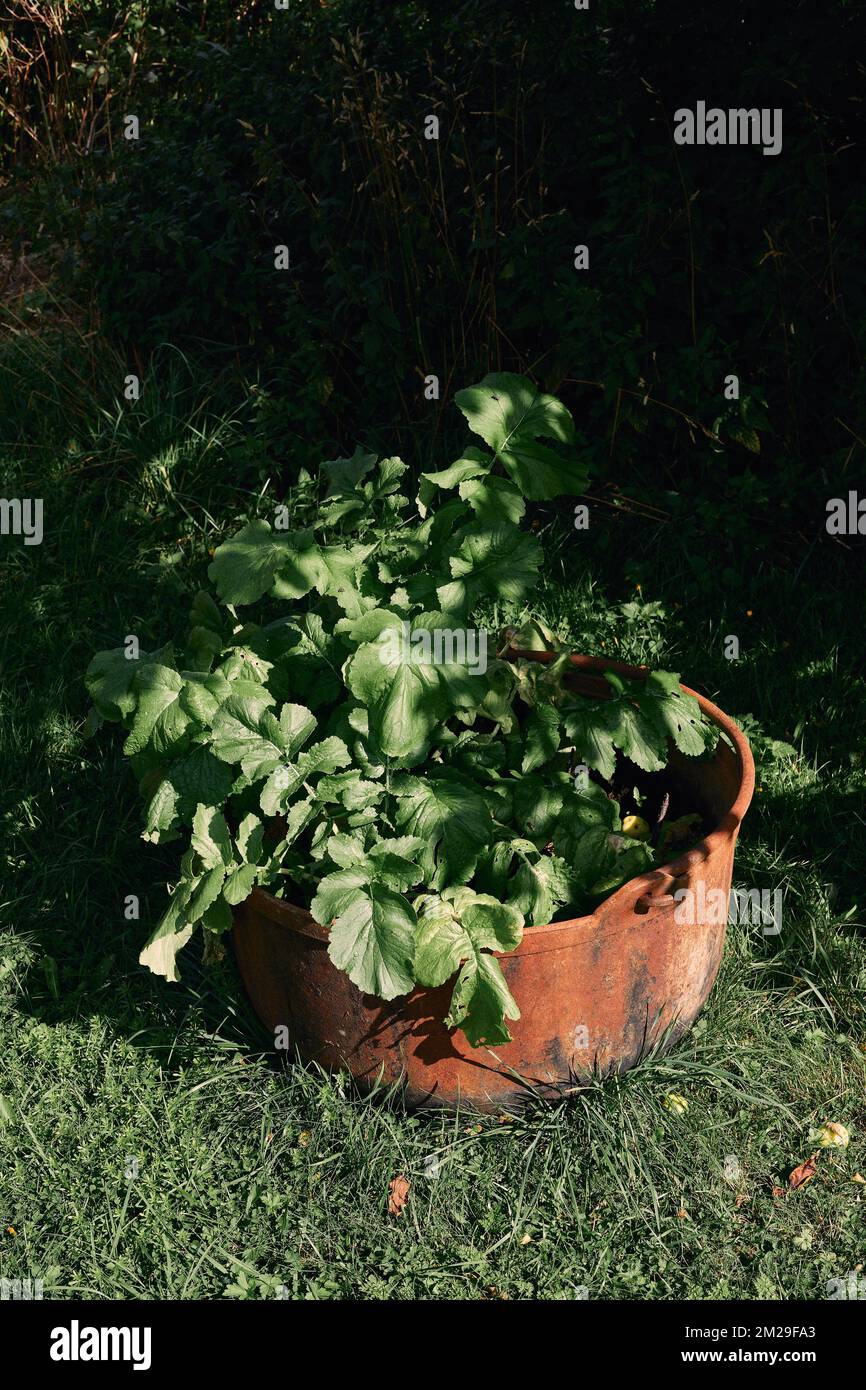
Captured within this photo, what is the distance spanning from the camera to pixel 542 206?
175 inches

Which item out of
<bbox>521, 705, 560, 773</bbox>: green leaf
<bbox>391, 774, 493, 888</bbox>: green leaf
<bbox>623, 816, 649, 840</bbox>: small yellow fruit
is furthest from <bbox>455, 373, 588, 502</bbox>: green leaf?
<bbox>623, 816, 649, 840</bbox>: small yellow fruit

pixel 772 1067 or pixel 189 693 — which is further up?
pixel 189 693

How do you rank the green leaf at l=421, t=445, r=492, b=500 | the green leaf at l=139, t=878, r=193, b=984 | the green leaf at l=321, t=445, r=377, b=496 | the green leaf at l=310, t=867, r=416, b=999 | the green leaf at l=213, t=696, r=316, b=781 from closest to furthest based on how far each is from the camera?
the green leaf at l=310, t=867, r=416, b=999 → the green leaf at l=213, t=696, r=316, b=781 → the green leaf at l=139, t=878, r=193, b=984 → the green leaf at l=421, t=445, r=492, b=500 → the green leaf at l=321, t=445, r=377, b=496

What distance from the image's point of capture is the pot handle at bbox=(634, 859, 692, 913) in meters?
2.61

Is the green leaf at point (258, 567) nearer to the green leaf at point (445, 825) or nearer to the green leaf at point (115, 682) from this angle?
the green leaf at point (115, 682)

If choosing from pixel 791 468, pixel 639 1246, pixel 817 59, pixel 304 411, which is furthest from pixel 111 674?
pixel 817 59

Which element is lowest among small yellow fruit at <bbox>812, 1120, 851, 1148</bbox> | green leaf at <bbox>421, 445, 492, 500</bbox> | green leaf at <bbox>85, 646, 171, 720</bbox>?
small yellow fruit at <bbox>812, 1120, 851, 1148</bbox>

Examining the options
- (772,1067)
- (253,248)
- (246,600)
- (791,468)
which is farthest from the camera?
(253,248)

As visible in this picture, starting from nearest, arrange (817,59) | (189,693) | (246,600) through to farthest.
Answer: (189,693)
(246,600)
(817,59)

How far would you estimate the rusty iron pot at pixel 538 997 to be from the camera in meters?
2.62

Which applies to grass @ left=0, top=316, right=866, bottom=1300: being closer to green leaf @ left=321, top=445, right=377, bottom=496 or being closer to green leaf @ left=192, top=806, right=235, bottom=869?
green leaf @ left=192, top=806, right=235, bottom=869

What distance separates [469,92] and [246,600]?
2496 mm

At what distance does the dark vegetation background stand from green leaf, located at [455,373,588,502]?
4.11ft

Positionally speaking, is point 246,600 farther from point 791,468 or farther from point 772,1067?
point 791,468
